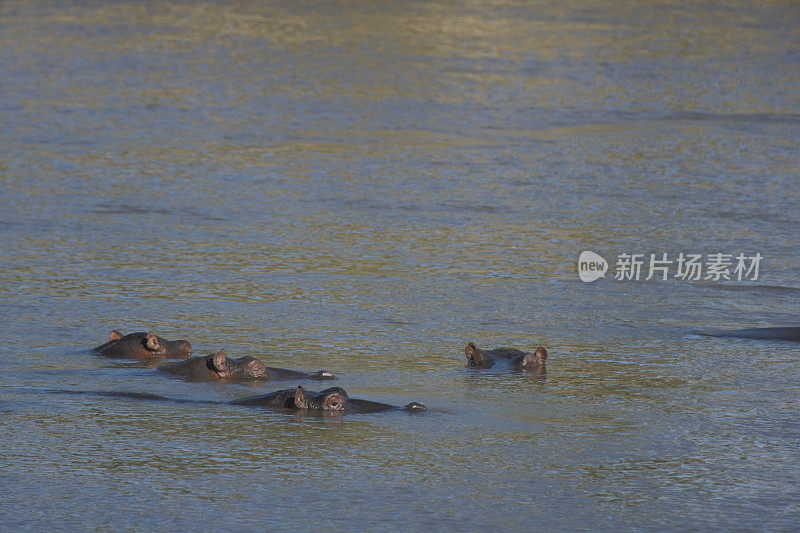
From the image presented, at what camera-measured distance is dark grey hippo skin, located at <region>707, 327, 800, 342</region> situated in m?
7.33

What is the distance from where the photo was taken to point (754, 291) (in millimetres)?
8453

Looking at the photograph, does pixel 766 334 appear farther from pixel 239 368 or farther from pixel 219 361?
pixel 219 361

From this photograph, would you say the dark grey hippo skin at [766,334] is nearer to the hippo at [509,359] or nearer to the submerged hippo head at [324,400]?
the hippo at [509,359]

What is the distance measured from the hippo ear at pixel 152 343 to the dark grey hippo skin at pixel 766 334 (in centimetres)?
295

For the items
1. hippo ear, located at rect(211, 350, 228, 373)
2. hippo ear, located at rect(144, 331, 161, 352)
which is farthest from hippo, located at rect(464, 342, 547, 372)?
hippo ear, located at rect(144, 331, 161, 352)

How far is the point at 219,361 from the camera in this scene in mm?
6387

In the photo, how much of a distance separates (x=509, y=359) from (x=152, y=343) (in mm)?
1729

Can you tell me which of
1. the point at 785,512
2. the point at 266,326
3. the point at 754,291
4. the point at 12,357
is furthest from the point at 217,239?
the point at 785,512

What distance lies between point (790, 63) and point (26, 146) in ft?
30.4

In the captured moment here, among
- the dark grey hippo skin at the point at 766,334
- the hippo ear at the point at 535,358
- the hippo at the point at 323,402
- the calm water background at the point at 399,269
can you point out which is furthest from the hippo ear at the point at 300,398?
the dark grey hippo skin at the point at 766,334

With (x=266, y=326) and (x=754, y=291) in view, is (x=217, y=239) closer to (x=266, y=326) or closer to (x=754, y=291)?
(x=266, y=326)

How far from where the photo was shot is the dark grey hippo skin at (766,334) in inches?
289

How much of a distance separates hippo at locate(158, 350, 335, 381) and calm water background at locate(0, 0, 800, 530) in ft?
0.24

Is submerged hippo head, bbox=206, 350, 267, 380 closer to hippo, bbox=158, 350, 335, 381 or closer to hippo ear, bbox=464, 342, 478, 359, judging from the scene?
hippo, bbox=158, 350, 335, 381
